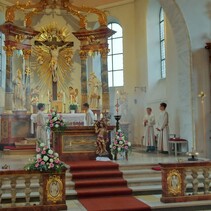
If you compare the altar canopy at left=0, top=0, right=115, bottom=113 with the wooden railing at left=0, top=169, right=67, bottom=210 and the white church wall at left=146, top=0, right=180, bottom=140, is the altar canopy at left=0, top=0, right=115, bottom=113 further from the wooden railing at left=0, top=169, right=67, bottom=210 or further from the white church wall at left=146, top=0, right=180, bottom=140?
the wooden railing at left=0, top=169, right=67, bottom=210

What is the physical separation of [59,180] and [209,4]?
894 cm

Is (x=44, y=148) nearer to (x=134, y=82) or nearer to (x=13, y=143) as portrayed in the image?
(x=13, y=143)

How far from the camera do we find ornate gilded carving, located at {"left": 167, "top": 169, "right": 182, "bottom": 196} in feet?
25.1

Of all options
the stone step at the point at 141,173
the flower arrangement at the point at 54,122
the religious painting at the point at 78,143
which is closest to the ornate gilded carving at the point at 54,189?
the stone step at the point at 141,173

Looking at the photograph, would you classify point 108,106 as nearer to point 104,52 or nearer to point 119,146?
point 104,52

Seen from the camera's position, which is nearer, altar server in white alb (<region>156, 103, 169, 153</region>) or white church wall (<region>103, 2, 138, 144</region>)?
altar server in white alb (<region>156, 103, 169, 153</region>)

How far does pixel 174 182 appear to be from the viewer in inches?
302

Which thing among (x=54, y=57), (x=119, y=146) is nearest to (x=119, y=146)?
(x=119, y=146)

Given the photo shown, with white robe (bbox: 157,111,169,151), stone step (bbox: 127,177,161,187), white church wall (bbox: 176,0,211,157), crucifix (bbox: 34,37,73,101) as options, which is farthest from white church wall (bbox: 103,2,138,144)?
stone step (bbox: 127,177,161,187)

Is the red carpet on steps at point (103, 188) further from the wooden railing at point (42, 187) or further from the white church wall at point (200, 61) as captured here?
the white church wall at point (200, 61)

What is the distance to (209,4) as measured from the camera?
13188 millimetres

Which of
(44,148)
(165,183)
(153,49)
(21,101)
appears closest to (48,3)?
(21,101)

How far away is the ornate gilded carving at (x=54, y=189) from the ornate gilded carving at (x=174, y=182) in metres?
2.16

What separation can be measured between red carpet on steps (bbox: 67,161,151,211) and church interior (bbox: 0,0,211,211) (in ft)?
0.08
